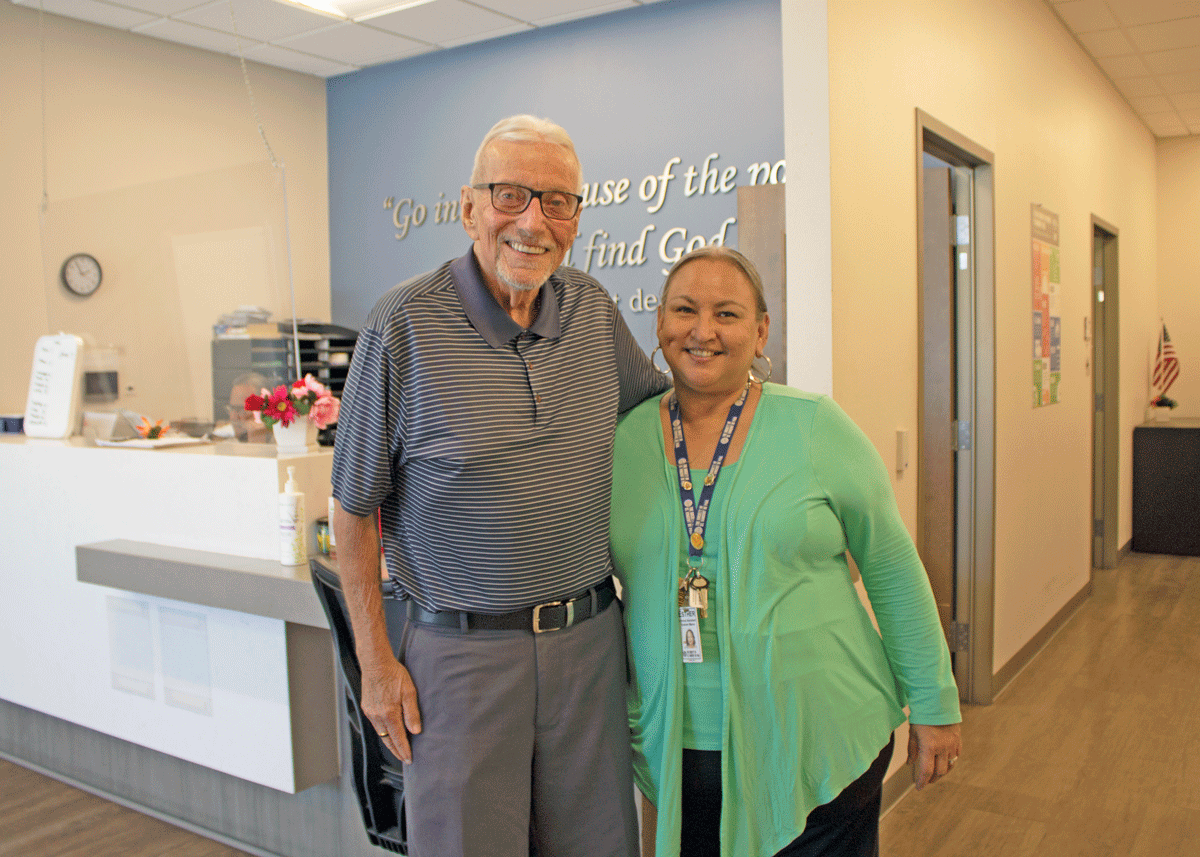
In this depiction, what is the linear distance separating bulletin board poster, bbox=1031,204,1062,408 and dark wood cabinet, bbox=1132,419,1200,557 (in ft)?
8.46

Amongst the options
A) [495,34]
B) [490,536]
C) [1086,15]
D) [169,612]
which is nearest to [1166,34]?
[1086,15]

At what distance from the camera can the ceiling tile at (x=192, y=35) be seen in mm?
5309

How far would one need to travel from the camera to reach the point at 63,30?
510 centimetres

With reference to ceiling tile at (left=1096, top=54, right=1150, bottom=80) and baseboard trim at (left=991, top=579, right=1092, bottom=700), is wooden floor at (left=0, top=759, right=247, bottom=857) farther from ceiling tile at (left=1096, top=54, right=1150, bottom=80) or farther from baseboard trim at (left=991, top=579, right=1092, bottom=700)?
ceiling tile at (left=1096, top=54, right=1150, bottom=80)

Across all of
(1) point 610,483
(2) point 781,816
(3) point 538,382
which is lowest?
(2) point 781,816

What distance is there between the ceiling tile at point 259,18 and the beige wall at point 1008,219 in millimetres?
3461

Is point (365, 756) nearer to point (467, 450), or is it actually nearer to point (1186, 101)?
point (467, 450)

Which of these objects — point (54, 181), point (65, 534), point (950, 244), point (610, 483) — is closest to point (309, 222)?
point (54, 181)

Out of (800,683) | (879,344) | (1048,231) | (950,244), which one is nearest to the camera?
(800,683)

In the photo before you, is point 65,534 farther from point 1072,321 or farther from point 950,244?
point 1072,321

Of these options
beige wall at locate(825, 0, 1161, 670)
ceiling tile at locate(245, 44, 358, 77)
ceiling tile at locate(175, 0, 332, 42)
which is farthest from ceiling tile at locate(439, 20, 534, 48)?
beige wall at locate(825, 0, 1161, 670)

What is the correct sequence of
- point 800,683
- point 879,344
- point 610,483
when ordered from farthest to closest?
point 879,344 < point 610,483 < point 800,683

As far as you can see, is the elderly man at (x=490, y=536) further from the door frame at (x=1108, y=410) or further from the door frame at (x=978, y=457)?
the door frame at (x=1108, y=410)

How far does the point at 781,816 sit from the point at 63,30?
18.1 feet
